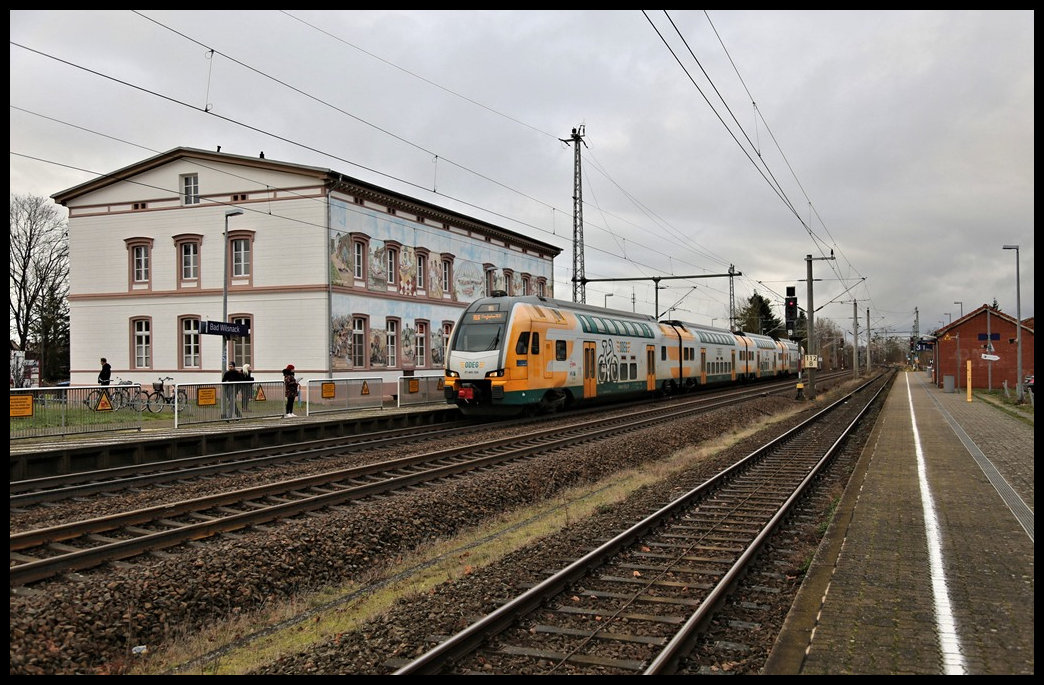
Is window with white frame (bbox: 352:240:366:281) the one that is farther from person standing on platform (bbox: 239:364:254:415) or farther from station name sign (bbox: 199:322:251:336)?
person standing on platform (bbox: 239:364:254:415)

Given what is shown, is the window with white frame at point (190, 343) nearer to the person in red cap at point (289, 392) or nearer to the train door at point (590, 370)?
the person in red cap at point (289, 392)

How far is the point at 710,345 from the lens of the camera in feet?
139

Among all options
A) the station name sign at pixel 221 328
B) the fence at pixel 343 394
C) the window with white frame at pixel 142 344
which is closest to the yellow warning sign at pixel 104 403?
the station name sign at pixel 221 328

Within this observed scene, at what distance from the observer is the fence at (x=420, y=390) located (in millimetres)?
28828

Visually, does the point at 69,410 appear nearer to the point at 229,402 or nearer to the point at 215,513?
the point at 229,402

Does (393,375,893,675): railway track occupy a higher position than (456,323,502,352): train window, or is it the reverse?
(456,323,502,352): train window

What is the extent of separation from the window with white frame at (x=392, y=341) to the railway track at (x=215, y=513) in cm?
1932

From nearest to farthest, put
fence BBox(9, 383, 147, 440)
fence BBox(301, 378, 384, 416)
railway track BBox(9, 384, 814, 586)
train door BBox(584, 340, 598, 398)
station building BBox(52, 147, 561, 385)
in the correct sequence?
1. railway track BBox(9, 384, 814, 586)
2. fence BBox(9, 383, 147, 440)
3. fence BBox(301, 378, 384, 416)
4. train door BBox(584, 340, 598, 398)
5. station building BBox(52, 147, 561, 385)

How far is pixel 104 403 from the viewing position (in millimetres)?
18172

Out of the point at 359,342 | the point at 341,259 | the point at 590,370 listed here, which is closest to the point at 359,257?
the point at 341,259

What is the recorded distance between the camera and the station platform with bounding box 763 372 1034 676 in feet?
17.3

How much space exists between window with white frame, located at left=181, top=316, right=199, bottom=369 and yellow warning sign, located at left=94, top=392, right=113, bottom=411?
15.4 meters

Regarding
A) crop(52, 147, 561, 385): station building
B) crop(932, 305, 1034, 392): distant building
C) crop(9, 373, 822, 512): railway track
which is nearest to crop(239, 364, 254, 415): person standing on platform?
crop(9, 373, 822, 512): railway track

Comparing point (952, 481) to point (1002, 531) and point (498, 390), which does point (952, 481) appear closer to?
point (1002, 531)
